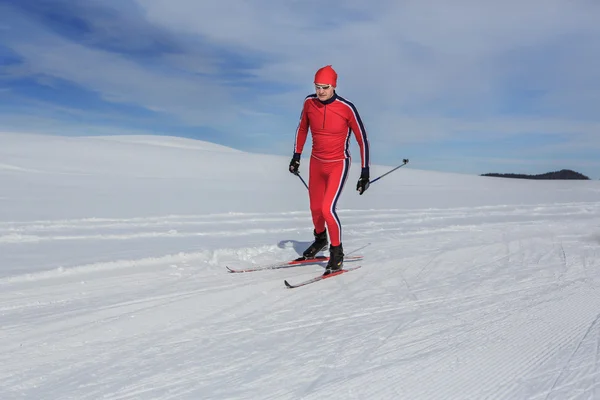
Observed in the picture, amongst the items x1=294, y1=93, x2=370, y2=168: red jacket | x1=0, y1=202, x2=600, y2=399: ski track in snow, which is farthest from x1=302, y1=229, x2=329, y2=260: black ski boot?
x1=294, y1=93, x2=370, y2=168: red jacket

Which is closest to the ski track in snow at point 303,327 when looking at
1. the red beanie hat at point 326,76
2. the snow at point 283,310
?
the snow at point 283,310

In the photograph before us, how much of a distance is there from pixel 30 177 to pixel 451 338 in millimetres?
14128

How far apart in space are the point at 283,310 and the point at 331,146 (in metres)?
2.30

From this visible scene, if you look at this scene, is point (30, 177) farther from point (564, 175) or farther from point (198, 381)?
point (564, 175)

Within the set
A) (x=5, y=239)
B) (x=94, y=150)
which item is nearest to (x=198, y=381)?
(x=5, y=239)

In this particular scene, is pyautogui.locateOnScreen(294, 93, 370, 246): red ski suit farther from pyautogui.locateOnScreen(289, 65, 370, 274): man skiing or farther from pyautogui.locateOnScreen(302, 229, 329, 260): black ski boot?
pyautogui.locateOnScreen(302, 229, 329, 260): black ski boot

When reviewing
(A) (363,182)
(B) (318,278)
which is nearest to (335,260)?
(B) (318,278)

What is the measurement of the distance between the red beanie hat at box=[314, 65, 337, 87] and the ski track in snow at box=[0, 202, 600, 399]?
2.08 metres

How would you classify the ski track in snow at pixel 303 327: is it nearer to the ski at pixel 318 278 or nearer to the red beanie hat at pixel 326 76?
the ski at pixel 318 278

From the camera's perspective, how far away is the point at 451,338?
Result: 349cm

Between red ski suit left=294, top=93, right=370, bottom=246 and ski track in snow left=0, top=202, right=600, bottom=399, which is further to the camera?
red ski suit left=294, top=93, right=370, bottom=246

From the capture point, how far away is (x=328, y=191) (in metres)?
5.77

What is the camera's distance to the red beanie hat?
5453 mm

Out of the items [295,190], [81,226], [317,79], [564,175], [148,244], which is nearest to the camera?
[317,79]
